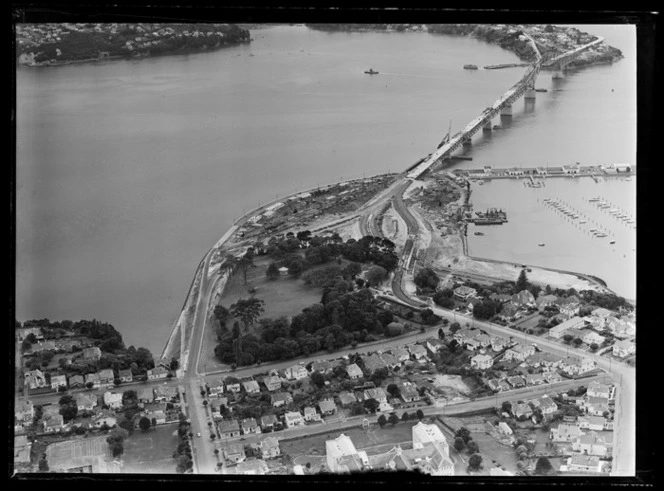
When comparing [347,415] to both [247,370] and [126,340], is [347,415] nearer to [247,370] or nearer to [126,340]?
[247,370]

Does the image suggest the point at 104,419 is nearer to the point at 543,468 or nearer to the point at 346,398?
the point at 346,398

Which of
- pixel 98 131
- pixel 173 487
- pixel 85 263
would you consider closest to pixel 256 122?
pixel 98 131

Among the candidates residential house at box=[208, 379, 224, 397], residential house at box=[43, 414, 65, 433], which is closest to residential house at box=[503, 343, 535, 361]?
residential house at box=[208, 379, 224, 397]

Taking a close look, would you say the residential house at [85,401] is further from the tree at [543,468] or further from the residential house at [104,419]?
the tree at [543,468]

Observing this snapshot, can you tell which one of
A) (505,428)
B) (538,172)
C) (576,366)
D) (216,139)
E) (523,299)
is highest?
(216,139)

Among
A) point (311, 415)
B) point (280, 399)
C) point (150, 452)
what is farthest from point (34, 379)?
point (311, 415)

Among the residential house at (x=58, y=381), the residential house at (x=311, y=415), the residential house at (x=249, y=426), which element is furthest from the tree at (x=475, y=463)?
the residential house at (x=58, y=381)
